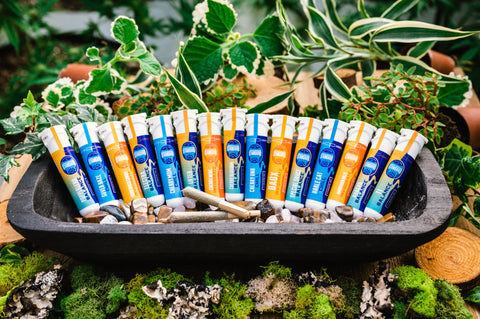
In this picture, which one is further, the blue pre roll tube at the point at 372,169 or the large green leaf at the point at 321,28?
the large green leaf at the point at 321,28

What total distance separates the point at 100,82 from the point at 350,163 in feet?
2.09

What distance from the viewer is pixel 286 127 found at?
891 millimetres

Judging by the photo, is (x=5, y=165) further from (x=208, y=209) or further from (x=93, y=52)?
(x=208, y=209)

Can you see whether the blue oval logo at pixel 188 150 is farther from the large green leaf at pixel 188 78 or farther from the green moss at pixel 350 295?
the green moss at pixel 350 295

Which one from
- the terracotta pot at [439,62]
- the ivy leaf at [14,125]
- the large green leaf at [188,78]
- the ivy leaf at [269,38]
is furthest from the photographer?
the terracotta pot at [439,62]

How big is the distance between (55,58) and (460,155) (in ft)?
5.54

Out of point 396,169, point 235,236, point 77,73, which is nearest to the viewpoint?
point 235,236

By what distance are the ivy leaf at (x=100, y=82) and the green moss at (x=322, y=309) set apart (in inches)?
27.7

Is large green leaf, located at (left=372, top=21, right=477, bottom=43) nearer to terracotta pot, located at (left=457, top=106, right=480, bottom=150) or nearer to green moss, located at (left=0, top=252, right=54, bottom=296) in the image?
terracotta pot, located at (left=457, top=106, right=480, bottom=150)

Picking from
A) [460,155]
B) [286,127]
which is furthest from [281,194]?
[460,155]

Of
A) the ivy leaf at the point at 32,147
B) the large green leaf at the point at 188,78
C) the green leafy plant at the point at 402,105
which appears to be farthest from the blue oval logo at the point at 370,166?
the ivy leaf at the point at 32,147

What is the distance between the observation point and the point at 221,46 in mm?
1096

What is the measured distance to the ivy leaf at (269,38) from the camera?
1.13 meters

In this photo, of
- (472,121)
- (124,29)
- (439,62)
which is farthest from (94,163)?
(439,62)
